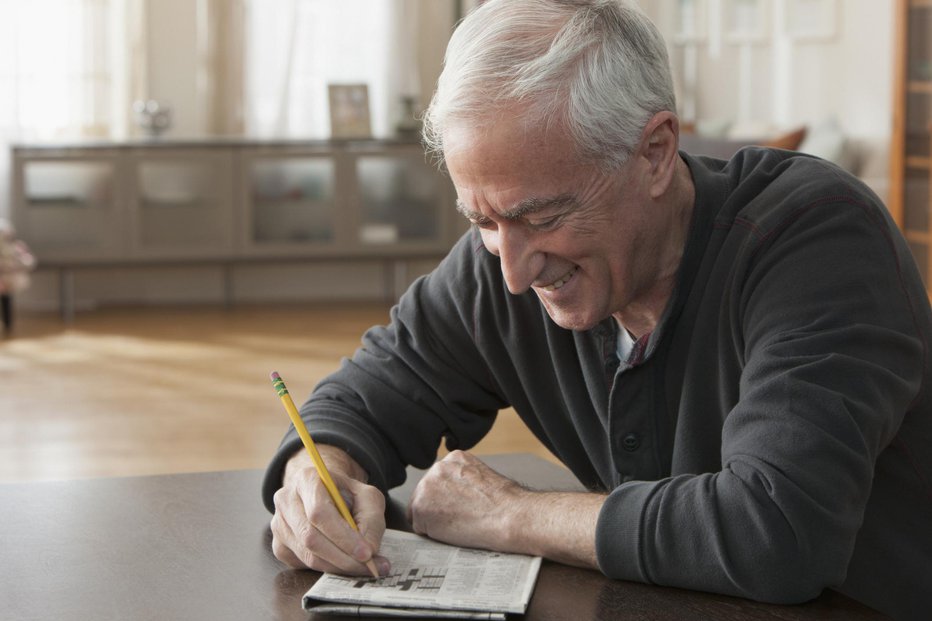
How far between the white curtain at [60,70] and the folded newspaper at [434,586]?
558cm

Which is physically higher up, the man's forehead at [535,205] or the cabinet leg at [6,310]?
the man's forehead at [535,205]

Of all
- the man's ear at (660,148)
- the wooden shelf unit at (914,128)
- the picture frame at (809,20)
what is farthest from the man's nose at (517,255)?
the picture frame at (809,20)

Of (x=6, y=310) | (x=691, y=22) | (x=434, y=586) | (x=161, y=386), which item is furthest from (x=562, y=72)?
(x=691, y=22)

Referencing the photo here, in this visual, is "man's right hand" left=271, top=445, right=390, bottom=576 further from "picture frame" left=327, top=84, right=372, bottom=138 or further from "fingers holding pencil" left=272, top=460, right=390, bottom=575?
"picture frame" left=327, top=84, right=372, bottom=138

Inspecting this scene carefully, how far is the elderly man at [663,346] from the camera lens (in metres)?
1.07

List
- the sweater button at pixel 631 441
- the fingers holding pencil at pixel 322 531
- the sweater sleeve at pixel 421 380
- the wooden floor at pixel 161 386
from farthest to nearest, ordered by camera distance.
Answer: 1. the wooden floor at pixel 161 386
2. the sweater sleeve at pixel 421 380
3. the sweater button at pixel 631 441
4. the fingers holding pencil at pixel 322 531

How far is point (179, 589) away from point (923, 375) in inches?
27.6

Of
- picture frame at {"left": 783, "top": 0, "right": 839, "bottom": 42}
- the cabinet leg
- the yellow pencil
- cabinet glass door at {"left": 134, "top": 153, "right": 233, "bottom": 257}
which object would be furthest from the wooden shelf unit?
the yellow pencil

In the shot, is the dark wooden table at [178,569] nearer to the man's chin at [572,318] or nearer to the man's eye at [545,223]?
the man's chin at [572,318]

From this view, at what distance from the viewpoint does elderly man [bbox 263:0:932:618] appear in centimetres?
107

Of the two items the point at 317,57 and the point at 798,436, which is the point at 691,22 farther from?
the point at 798,436

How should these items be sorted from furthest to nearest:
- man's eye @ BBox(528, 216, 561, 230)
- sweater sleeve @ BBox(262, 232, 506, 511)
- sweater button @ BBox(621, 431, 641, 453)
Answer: sweater sleeve @ BBox(262, 232, 506, 511) < sweater button @ BBox(621, 431, 641, 453) < man's eye @ BBox(528, 216, 561, 230)

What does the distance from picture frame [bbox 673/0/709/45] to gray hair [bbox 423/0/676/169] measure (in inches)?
229

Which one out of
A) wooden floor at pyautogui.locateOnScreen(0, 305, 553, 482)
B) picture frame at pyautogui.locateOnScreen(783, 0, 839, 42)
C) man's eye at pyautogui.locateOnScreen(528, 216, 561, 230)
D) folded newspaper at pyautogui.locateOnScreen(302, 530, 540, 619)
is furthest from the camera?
picture frame at pyautogui.locateOnScreen(783, 0, 839, 42)
